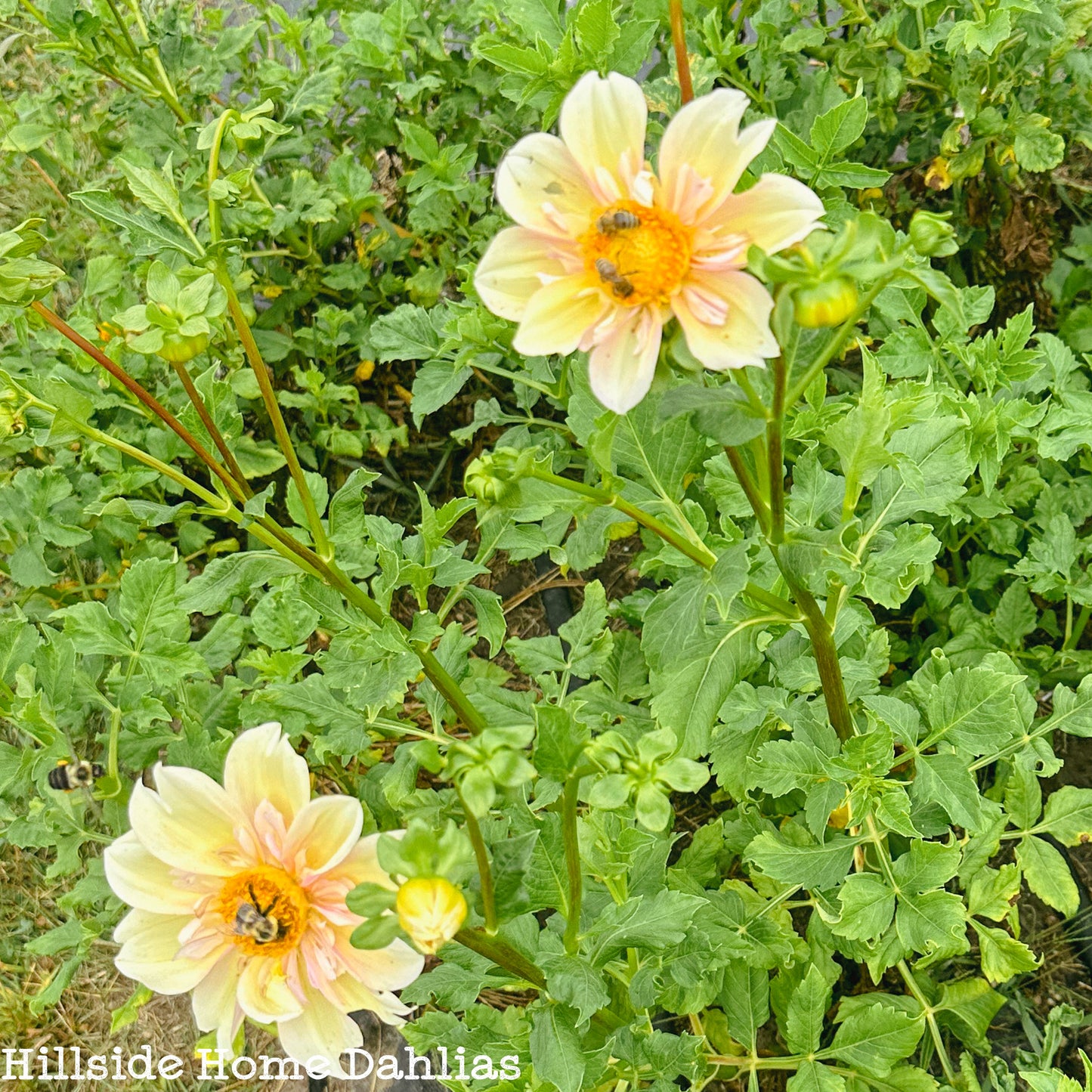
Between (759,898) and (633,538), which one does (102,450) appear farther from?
(759,898)

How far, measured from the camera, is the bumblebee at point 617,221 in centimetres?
82

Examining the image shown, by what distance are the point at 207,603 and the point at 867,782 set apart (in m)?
0.85

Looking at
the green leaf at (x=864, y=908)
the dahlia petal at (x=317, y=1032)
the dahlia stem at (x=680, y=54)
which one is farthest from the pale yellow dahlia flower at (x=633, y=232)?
the green leaf at (x=864, y=908)

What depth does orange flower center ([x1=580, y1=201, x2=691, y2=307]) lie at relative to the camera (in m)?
0.82

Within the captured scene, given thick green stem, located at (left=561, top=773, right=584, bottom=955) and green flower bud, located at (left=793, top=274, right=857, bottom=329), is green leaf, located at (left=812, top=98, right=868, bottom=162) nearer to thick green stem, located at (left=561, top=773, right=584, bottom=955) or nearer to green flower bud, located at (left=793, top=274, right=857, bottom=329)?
green flower bud, located at (left=793, top=274, right=857, bottom=329)

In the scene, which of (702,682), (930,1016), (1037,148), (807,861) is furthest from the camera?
(1037,148)

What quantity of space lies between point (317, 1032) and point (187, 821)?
0.23 metres

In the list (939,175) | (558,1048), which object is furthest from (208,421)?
(939,175)

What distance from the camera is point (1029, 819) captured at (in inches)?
59.7

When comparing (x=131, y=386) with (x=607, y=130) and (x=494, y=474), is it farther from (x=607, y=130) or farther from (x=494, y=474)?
(x=607, y=130)

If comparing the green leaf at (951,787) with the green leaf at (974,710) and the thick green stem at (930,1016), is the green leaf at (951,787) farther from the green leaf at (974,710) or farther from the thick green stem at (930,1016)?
the thick green stem at (930,1016)

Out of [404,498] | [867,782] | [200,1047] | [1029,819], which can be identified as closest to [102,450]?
[404,498]

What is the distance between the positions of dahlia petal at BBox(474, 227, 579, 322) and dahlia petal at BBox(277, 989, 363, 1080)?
2.13ft

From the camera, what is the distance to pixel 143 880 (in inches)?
35.5
